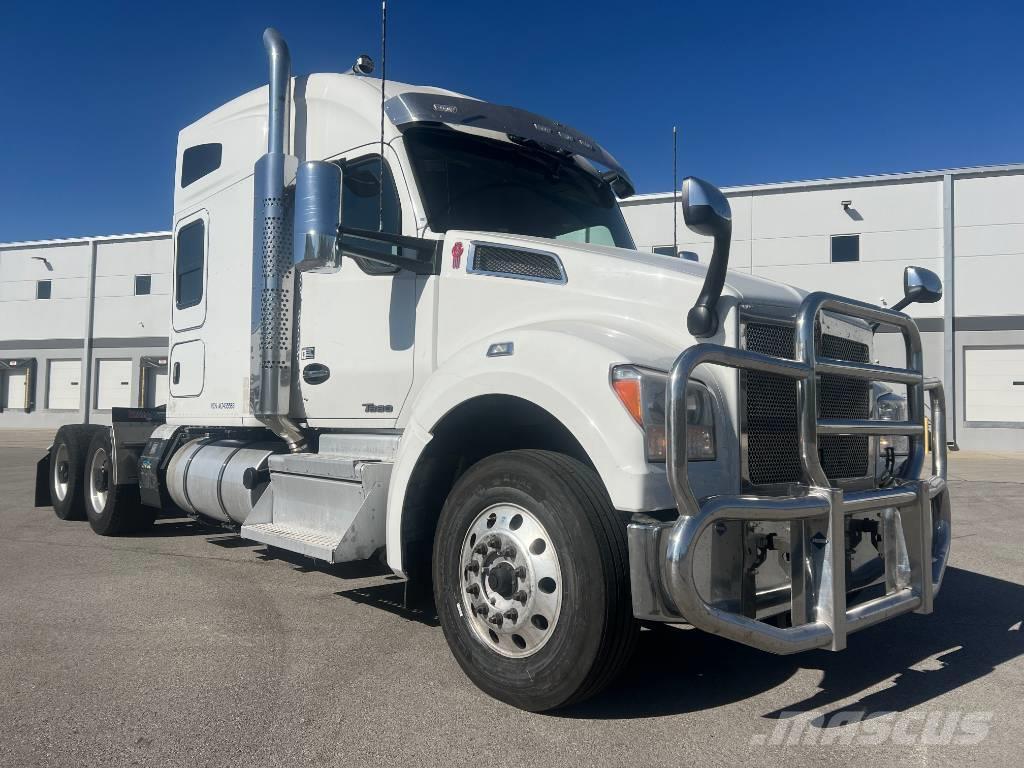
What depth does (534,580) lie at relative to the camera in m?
3.28

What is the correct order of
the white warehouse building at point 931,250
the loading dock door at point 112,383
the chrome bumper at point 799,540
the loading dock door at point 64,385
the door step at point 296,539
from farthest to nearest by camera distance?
the loading dock door at point 64,385
the loading dock door at point 112,383
the white warehouse building at point 931,250
the door step at point 296,539
the chrome bumper at point 799,540

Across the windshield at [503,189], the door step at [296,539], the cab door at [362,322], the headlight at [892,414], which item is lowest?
the door step at [296,539]

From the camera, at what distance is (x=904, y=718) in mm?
3293

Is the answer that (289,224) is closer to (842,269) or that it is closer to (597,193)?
(597,193)

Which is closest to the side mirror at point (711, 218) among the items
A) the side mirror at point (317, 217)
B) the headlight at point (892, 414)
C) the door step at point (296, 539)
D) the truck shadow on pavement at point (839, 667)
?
the headlight at point (892, 414)

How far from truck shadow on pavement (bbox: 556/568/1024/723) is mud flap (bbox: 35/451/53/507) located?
25.0 ft

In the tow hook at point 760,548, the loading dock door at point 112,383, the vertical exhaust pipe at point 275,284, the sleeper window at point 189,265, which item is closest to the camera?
the tow hook at point 760,548

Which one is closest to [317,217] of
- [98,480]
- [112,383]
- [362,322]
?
[362,322]

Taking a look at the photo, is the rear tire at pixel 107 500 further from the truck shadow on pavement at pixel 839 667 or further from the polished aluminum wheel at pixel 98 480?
the truck shadow on pavement at pixel 839 667

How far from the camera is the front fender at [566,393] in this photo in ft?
9.88

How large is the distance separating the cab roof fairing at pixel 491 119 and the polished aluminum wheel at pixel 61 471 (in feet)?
20.3

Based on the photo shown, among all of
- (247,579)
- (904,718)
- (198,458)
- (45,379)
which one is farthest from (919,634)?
(45,379)

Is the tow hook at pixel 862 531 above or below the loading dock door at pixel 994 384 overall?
below

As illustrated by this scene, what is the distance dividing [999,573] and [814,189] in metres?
19.2
